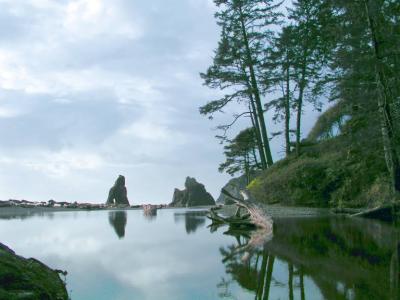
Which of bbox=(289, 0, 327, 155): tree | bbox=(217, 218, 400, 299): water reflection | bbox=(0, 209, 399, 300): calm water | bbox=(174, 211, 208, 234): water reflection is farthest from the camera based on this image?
bbox=(289, 0, 327, 155): tree

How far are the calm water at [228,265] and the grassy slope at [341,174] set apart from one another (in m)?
7.15

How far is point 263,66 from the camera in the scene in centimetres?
3394

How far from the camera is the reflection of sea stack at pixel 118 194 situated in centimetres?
6531

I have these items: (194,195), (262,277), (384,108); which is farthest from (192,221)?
(194,195)

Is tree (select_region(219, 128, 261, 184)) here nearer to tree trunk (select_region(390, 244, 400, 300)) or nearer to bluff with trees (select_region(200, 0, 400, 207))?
bluff with trees (select_region(200, 0, 400, 207))

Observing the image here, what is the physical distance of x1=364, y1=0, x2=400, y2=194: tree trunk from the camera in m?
18.5

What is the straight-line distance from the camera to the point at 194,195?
64062 millimetres

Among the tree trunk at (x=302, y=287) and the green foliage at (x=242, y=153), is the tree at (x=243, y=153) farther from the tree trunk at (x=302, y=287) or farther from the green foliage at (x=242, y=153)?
the tree trunk at (x=302, y=287)

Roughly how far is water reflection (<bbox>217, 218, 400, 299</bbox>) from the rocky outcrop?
51.2m

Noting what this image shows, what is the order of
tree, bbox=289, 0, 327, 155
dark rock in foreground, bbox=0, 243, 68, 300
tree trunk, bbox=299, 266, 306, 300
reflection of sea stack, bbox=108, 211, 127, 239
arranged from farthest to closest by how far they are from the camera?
1. tree, bbox=289, 0, 327, 155
2. reflection of sea stack, bbox=108, 211, 127, 239
3. tree trunk, bbox=299, 266, 306, 300
4. dark rock in foreground, bbox=0, 243, 68, 300

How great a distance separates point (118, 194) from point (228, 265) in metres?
58.8

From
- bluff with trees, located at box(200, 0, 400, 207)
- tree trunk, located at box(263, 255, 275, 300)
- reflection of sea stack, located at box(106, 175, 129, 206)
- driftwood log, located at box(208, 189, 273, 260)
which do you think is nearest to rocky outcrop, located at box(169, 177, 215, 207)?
reflection of sea stack, located at box(106, 175, 129, 206)

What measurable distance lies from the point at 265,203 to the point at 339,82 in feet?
31.7

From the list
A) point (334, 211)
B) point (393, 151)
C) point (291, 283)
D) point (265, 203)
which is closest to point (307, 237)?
point (291, 283)
